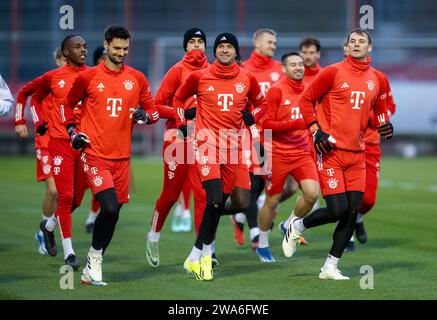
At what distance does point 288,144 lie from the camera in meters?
13.9

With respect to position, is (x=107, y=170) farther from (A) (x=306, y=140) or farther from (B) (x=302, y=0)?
(B) (x=302, y=0)

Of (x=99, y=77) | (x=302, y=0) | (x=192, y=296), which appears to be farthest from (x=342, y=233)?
(x=302, y=0)

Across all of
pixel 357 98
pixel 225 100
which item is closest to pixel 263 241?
pixel 225 100

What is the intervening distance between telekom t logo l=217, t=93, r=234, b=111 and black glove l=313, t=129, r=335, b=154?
1.01 m

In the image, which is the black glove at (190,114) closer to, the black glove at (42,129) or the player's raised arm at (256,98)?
the player's raised arm at (256,98)

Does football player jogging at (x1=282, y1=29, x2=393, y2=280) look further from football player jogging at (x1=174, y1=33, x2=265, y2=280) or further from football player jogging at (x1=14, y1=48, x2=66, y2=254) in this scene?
football player jogging at (x1=14, y1=48, x2=66, y2=254)

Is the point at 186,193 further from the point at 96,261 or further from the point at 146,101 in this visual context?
the point at 96,261

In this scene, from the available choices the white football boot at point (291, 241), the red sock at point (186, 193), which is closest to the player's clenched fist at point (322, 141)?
the white football boot at point (291, 241)

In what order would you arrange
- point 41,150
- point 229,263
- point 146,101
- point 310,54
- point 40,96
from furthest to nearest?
point 310,54
point 41,150
point 40,96
point 229,263
point 146,101

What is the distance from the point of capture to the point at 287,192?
602 inches

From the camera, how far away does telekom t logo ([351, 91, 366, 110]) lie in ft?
38.1

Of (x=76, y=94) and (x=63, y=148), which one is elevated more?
(x=76, y=94)

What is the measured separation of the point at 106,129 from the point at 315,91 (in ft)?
7.25

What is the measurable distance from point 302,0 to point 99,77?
98.6 ft
